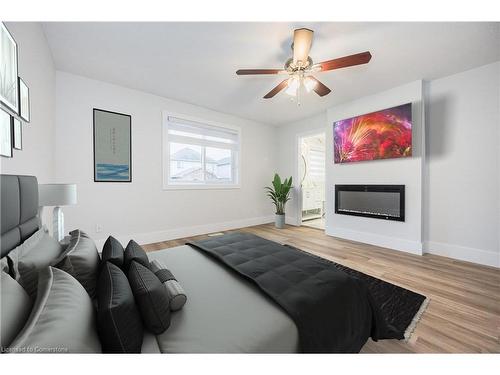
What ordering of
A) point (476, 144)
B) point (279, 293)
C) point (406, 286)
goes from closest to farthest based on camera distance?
point (279, 293)
point (406, 286)
point (476, 144)

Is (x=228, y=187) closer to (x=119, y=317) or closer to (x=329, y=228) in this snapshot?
(x=329, y=228)

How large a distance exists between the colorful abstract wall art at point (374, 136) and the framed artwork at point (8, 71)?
4.10 m

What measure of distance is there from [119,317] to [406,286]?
2.58 m

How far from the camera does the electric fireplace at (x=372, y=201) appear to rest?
128 inches

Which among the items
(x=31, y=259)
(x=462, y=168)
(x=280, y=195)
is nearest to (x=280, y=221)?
(x=280, y=195)

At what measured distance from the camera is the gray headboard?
96 centimetres

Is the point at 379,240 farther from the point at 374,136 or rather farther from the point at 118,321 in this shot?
the point at 118,321

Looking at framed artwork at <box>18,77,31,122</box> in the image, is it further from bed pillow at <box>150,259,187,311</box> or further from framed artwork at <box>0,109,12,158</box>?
bed pillow at <box>150,259,187,311</box>

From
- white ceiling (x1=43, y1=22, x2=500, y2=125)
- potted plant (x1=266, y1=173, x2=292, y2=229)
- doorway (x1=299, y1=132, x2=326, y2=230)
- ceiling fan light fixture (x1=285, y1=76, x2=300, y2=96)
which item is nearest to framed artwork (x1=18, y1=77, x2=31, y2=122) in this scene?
white ceiling (x1=43, y1=22, x2=500, y2=125)

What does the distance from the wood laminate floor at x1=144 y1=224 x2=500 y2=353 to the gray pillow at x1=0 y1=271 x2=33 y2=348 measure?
5.72ft

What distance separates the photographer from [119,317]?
72 cm

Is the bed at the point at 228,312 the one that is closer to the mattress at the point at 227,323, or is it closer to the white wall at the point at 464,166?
the mattress at the point at 227,323
